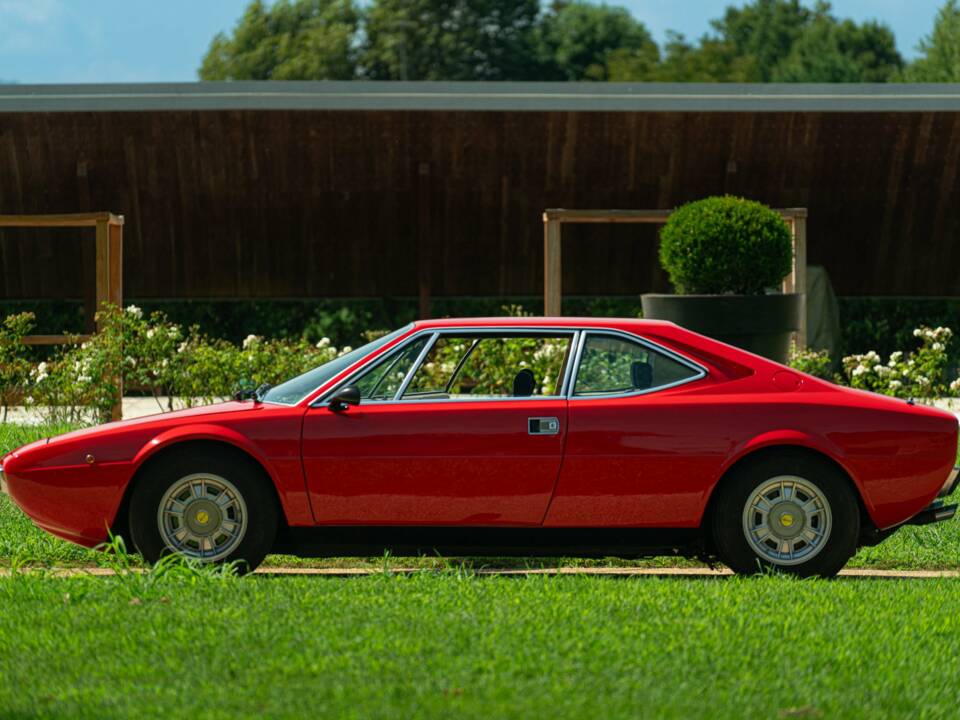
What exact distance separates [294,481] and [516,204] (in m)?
13.3

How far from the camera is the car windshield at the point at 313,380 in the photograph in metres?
7.57

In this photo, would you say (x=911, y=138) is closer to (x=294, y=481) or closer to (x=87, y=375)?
(x=87, y=375)

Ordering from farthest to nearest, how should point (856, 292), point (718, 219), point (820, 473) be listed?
point (856, 292) → point (718, 219) → point (820, 473)

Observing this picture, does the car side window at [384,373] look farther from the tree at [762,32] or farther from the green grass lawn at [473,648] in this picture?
the tree at [762,32]

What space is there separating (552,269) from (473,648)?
34.5 feet

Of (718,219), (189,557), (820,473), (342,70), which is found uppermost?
(342,70)

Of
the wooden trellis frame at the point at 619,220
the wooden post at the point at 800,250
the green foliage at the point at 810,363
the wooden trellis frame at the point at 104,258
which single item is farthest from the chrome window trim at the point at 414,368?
the wooden post at the point at 800,250

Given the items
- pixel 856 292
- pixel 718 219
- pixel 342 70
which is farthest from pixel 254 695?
pixel 342 70

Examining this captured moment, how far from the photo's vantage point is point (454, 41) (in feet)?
241

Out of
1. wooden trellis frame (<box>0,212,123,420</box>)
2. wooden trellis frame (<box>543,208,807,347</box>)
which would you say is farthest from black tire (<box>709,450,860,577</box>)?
wooden trellis frame (<box>0,212,123,420</box>)

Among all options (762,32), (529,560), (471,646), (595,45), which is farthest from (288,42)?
(471,646)

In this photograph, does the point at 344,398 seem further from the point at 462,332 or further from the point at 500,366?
the point at 500,366

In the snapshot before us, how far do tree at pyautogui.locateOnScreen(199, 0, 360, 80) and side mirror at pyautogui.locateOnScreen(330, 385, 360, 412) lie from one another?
68.0 m

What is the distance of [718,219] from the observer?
13.6 metres
